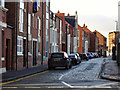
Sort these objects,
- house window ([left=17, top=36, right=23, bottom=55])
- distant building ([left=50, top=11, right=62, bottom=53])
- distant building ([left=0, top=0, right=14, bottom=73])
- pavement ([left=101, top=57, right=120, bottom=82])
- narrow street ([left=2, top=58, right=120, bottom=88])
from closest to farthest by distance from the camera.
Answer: narrow street ([left=2, top=58, right=120, bottom=88])
pavement ([left=101, top=57, right=120, bottom=82])
distant building ([left=0, top=0, right=14, bottom=73])
house window ([left=17, top=36, right=23, bottom=55])
distant building ([left=50, top=11, right=62, bottom=53])

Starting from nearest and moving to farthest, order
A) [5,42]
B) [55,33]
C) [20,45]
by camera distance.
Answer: [5,42] → [20,45] → [55,33]

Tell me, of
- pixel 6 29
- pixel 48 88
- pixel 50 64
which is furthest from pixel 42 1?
pixel 48 88

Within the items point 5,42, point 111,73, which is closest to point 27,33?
point 5,42

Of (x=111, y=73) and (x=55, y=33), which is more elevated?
(x=55, y=33)

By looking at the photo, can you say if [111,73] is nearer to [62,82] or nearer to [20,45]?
[62,82]

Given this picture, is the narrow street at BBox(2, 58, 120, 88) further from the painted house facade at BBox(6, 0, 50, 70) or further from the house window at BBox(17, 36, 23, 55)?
the house window at BBox(17, 36, 23, 55)

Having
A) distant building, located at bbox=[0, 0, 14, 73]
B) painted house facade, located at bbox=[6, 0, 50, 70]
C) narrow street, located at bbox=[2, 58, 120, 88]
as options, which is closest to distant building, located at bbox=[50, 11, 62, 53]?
painted house facade, located at bbox=[6, 0, 50, 70]

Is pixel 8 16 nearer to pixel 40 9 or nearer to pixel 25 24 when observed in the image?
pixel 25 24

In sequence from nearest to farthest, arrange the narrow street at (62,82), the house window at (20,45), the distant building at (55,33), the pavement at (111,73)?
the narrow street at (62,82)
the pavement at (111,73)
the house window at (20,45)
the distant building at (55,33)

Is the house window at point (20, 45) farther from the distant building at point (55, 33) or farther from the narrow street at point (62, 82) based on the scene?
the distant building at point (55, 33)

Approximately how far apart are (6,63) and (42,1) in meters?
15.7

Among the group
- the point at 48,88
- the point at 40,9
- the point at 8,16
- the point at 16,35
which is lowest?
the point at 48,88

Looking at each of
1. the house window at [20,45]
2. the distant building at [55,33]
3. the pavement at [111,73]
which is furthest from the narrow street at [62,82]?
the distant building at [55,33]

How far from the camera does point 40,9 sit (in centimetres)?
3616
